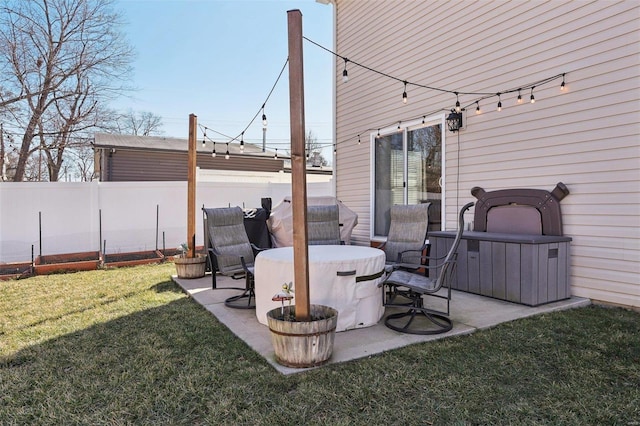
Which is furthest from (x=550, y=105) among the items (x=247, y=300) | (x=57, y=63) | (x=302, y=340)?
(x=57, y=63)

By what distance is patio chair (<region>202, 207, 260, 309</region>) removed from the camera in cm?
435

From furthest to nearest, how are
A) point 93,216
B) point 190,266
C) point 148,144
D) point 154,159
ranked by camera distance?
point 148,144, point 154,159, point 93,216, point 190,266

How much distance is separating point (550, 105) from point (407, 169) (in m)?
2.46

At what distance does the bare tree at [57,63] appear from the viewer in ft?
36.2

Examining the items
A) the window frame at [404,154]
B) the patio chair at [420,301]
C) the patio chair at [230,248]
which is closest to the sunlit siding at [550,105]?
the window frame at [404,154]

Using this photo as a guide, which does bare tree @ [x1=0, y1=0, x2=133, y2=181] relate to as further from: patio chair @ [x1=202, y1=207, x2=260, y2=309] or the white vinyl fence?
patio chair @ [x1=202, y1=207, x2=260, y2=309]

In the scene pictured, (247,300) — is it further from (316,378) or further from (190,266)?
(316,378)

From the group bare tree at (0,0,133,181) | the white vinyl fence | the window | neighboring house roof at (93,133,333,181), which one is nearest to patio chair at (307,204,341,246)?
the window

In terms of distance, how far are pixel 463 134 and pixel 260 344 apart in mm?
4159

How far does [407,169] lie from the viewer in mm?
6508

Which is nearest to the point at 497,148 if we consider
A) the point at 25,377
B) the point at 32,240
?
the point at 25,377

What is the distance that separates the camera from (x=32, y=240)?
7555mm

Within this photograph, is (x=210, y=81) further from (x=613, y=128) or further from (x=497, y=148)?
(x=613, y=128)

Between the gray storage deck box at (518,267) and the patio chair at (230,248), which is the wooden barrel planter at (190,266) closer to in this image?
the patio chair at (230,248)
